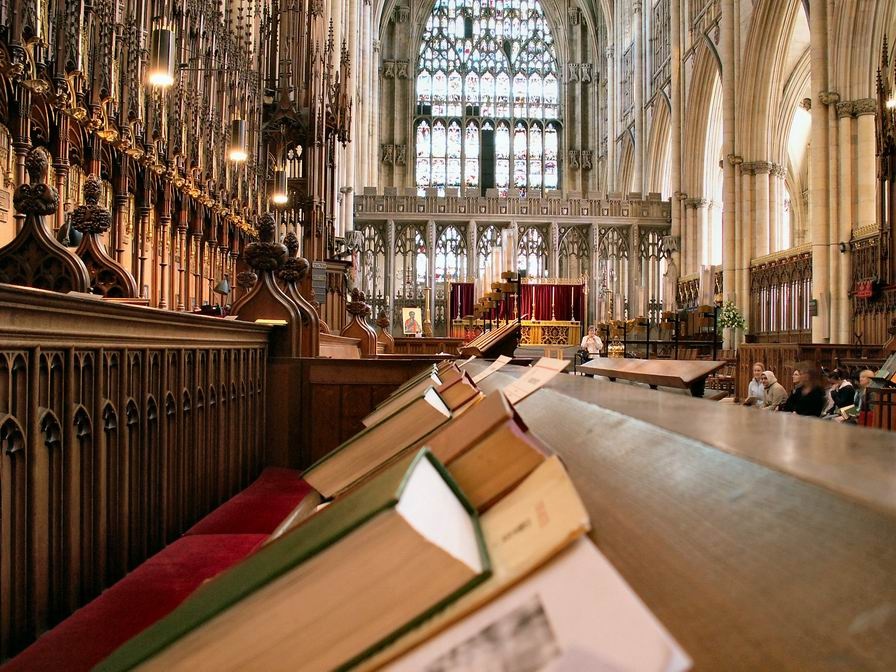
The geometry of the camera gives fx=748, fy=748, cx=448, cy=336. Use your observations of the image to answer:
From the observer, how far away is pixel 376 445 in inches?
54.3

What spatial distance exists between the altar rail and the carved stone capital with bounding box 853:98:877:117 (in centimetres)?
1158

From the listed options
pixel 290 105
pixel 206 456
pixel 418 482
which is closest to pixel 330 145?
pixel 290 105

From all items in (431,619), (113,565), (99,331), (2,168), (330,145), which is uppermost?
(330,145)

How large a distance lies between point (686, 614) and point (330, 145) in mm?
10784

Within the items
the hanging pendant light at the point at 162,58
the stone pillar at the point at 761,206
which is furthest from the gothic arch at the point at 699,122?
the hanging pendant light at the point at 162,58

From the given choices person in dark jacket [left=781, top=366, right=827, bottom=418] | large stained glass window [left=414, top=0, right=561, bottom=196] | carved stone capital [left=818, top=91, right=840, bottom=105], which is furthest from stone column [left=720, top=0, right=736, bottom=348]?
large stained glass window [left=414, top=0, right=561, bottom=196]

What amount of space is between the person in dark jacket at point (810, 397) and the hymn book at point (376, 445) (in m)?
4.53

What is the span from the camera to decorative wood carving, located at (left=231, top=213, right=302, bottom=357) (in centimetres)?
343

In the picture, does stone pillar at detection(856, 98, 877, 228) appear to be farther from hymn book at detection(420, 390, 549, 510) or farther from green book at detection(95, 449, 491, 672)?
green book at detection(95, 449, 491, 672)

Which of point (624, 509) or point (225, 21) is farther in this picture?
point (225, 21)

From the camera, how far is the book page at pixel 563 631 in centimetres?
30

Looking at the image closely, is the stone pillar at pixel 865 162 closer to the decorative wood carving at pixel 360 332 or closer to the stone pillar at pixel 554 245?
the stone pillar at pixel 554 245

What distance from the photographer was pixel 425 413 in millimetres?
1319

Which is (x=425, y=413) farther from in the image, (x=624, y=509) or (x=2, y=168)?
(x=2, y=168)
